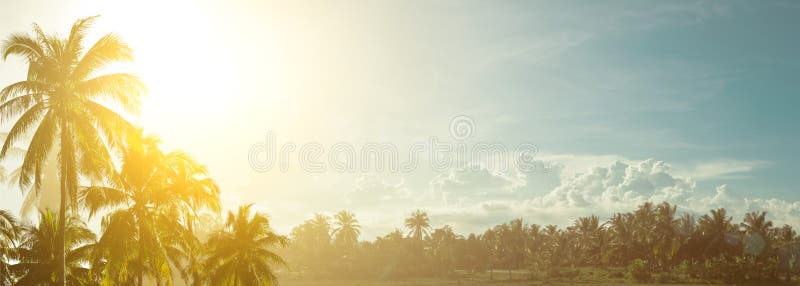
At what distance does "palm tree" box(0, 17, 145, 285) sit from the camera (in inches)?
1008

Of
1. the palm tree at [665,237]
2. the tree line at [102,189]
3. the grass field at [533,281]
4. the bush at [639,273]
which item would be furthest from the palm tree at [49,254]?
the palm tree at [665,237]

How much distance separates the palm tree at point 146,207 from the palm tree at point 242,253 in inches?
304

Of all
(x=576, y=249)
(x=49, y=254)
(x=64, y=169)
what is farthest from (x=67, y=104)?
(x=576, y=249)

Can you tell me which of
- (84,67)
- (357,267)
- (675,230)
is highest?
(84,67)

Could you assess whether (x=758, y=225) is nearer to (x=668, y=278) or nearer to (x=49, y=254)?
(x=668, y=278)

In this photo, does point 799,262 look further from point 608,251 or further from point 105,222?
point 105,222

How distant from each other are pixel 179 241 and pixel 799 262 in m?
120

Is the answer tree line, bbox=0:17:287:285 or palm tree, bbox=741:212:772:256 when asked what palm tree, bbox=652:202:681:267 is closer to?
palm tree, bbox=741:212:772:256

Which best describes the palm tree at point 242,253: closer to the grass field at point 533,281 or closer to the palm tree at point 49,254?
the palm tree at point 49,254

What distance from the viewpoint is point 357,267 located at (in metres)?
139

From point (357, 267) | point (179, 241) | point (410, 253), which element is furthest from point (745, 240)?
point (179, 241)

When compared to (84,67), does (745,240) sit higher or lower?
lower

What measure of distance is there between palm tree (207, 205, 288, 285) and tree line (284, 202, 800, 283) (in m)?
89.9

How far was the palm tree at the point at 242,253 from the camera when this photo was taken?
1631 inches
